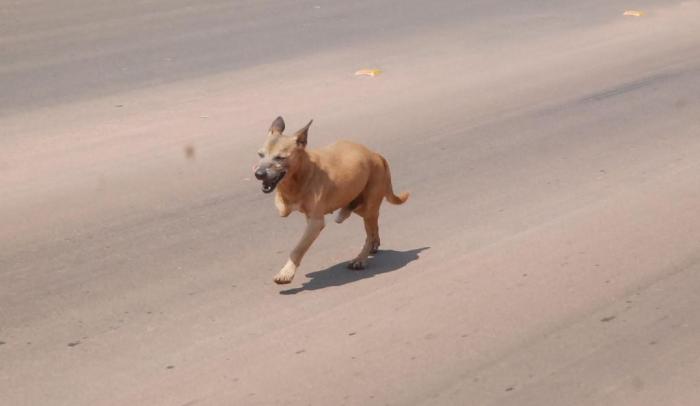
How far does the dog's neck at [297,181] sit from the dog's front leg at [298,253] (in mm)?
181

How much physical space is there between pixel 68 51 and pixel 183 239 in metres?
7.25

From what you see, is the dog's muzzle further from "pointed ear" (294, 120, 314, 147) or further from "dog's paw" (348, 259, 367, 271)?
"dog's paw" (348, 259, 367, 271)

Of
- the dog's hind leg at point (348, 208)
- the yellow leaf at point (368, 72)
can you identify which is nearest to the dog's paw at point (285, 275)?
the dog's hind leg at point (348, 208)

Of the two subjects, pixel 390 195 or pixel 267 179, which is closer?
pixel 267 179

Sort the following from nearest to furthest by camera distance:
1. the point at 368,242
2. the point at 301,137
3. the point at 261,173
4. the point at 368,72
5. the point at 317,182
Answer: the point at 261,173, the point at 301,137, the point at 317,182, the point at 368,242, the point at 368,72

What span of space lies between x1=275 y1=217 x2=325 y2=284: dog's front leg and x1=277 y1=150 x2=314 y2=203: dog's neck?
0.59ft

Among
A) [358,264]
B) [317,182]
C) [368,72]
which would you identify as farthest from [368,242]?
[368,72]

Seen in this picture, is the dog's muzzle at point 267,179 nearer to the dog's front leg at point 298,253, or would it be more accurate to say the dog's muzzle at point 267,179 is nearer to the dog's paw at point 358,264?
the dog's front leg at point 298,253

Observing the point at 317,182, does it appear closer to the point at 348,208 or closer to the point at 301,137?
the point at 301,137

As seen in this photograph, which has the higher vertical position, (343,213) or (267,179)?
(267,179)

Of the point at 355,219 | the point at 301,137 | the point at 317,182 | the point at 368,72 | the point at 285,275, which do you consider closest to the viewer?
the point at 301,137

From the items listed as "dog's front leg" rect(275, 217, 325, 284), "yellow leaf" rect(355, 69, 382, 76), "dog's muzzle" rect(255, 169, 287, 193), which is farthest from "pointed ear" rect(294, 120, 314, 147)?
"yellow leaf" rect(355, 69, 382, 76)

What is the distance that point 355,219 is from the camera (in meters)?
9.82

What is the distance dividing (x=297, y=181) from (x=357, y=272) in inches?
31.2
